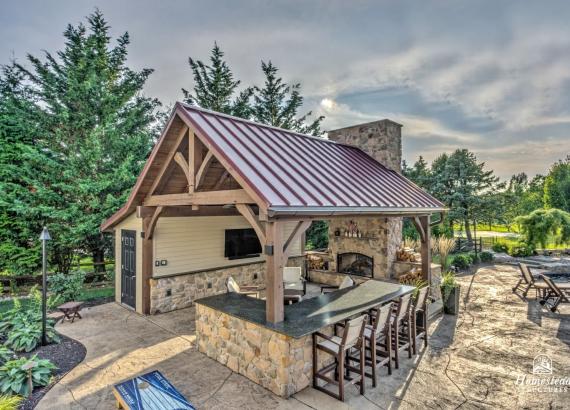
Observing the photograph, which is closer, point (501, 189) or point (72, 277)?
point (72, 277)

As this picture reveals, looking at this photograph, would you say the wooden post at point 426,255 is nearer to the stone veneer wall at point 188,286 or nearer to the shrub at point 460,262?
the stone veneer wall at point 188,286

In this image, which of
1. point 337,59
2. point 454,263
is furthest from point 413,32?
point 454,263

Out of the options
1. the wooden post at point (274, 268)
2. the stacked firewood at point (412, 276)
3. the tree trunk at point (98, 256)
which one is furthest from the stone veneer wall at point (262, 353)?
the tree trunk at point (98, 256)

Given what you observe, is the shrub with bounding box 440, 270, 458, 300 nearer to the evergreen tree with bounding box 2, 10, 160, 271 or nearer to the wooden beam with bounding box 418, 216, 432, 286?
the wooden beam with bounding box 418, 216, 432, 286

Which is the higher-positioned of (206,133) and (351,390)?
(206,133)

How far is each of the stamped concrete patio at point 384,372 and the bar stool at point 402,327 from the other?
246mm

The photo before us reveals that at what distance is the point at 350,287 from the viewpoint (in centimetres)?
641

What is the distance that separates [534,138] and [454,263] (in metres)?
6.16

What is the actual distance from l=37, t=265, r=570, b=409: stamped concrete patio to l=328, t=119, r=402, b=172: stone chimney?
5.03 meters

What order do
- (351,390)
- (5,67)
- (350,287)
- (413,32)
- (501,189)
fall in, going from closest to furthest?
(351,390), (350,287), (413,32), (5,67), (501,189)

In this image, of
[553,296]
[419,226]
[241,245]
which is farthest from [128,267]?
[553,296]

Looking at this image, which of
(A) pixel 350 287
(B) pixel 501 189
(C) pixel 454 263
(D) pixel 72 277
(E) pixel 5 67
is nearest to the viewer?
(A) pixel 350 287

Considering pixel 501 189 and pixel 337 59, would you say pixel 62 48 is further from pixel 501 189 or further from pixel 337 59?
pixel 501 189

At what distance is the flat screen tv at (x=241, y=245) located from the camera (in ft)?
30.1
